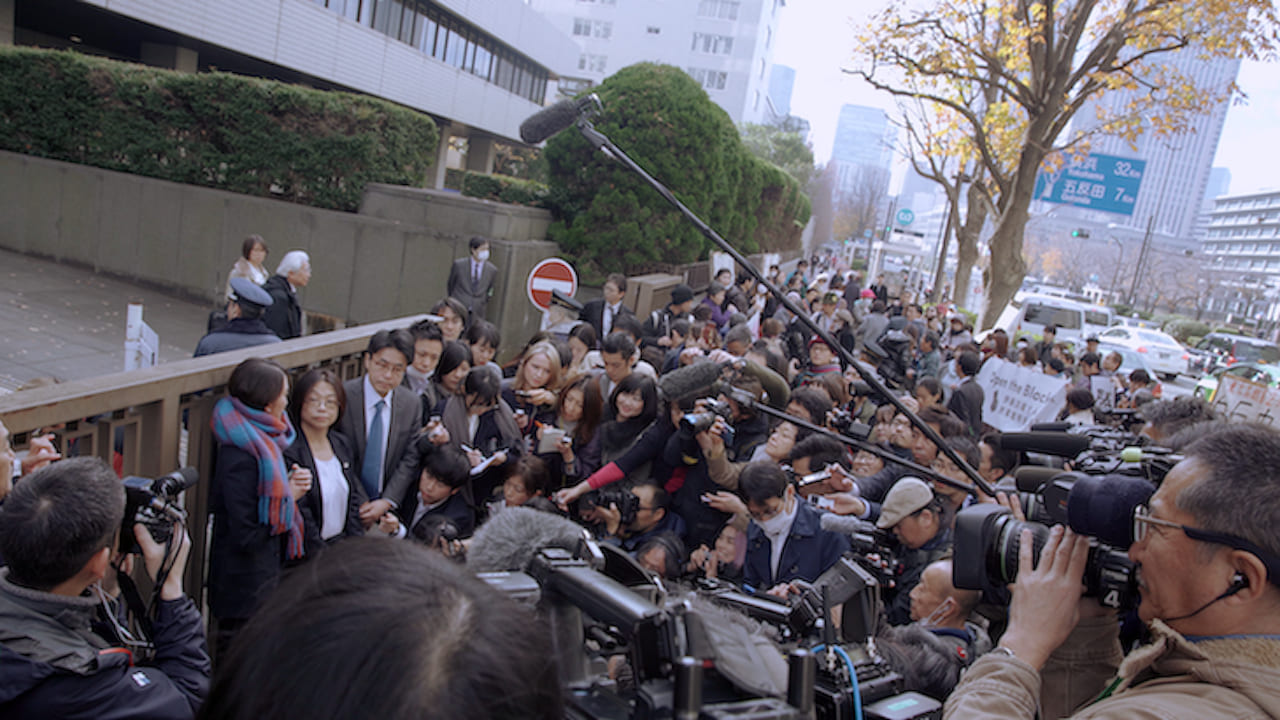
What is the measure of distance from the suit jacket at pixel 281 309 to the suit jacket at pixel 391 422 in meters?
2.96

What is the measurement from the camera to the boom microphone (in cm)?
336

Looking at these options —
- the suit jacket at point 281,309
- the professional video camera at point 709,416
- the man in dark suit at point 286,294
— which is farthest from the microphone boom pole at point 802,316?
the suit jacket at point 281,309

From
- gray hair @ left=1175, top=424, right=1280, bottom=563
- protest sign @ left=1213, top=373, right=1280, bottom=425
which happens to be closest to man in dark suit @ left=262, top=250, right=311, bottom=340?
gray hair @ left=1175, top=424, right=1280, bottom=563

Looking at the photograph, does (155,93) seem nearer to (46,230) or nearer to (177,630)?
(46,230)

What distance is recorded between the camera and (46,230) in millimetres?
13055

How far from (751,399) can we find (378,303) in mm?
9544

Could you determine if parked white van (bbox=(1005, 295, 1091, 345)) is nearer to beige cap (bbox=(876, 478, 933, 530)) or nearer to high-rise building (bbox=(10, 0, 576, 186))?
beige cap (bbox=(876, 478, 933, 530))

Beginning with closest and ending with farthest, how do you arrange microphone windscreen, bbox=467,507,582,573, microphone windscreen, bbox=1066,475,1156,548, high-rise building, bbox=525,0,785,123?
1. microphone windscreen, bbox=467,507,582,573
2. microphone windscreen, bbox=1066,475,1156,548
3. high-rise building, bbox=525,0,785,123

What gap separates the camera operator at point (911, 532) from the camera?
3605 mm

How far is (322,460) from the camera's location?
3775 millimetres

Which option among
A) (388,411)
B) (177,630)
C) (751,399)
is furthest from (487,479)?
(177,630)

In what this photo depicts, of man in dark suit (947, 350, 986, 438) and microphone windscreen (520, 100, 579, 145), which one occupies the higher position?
microphone windscreen (520, 100, 579, 145)

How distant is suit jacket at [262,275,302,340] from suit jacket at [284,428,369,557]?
3.35m

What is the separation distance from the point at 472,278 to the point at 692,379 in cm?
600
